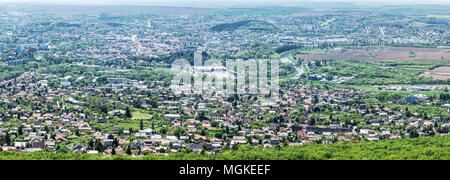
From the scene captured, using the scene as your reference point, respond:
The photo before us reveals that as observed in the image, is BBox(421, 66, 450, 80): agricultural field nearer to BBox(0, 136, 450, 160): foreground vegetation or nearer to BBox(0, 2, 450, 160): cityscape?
BBox(0, 2, 450, 160): cityscape

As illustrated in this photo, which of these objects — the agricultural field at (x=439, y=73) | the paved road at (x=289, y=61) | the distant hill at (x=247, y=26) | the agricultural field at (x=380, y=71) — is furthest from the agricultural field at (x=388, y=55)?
the distant hill at (x=247, y=26)

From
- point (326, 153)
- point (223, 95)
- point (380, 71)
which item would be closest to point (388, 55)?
point (380, 71)

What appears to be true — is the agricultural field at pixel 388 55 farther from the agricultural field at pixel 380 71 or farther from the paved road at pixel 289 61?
the agricultural field at pixel 380 71

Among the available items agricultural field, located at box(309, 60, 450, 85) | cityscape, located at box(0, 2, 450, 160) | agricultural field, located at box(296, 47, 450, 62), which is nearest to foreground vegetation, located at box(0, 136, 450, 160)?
cityscape, located at box(0, 2, 450, 160)

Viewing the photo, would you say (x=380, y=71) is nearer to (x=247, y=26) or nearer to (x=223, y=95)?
(x=223, y=95)

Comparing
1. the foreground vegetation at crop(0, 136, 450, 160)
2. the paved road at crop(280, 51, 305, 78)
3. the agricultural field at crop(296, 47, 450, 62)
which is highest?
the foreground vegetation at crop(0, 136, 450, 160)
